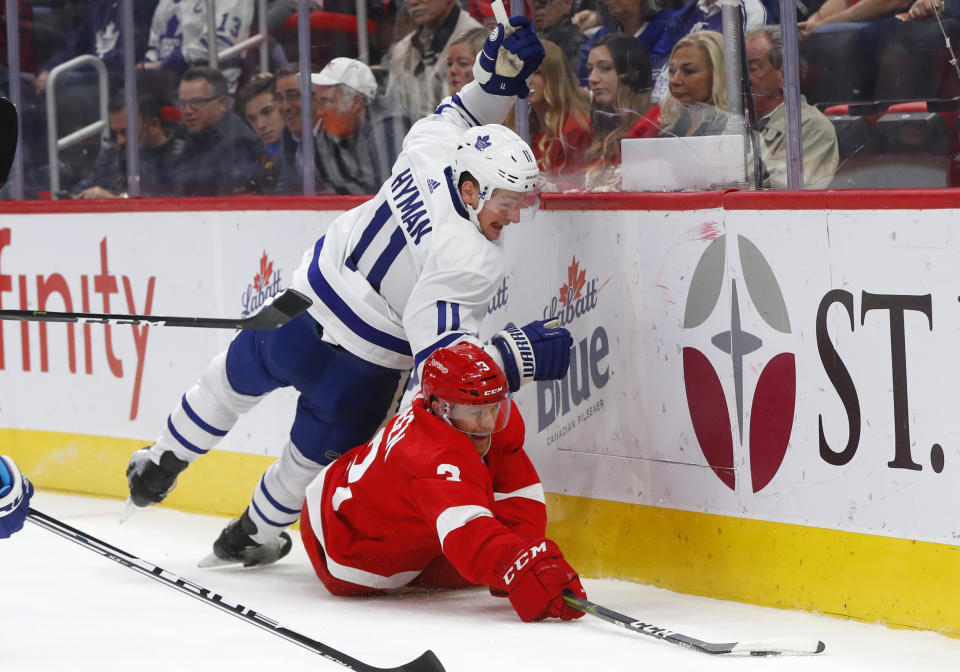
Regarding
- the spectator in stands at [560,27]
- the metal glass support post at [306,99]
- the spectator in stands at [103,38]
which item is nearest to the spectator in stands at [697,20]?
the spectator in stands at [560,27]

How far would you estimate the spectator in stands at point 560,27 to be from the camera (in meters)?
4.30

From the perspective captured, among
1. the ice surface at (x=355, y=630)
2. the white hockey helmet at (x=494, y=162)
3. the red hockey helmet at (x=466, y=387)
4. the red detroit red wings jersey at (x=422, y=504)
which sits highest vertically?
the white hockey helmet at (x=494, y=162)

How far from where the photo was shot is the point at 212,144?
5.29 meters

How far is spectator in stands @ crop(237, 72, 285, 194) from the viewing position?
16.7ft

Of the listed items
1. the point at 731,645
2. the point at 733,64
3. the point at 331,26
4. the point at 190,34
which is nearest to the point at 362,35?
the point at 331,26

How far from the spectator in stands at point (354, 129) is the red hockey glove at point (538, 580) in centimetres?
169

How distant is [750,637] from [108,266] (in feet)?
9.68

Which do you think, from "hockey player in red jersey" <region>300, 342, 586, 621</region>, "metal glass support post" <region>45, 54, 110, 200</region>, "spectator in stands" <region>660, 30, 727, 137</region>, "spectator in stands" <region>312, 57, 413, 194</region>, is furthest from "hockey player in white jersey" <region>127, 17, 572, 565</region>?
"metal glass support post" <region>45, 54, 110, 200</region>

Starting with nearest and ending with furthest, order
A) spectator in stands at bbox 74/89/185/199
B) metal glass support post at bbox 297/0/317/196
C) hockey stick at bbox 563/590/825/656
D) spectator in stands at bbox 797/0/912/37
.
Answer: hockey stick at bbox 563/590/825/656
spectator in stands at bbox 797/0/912/37
metal glass support post at bbox 297/0/317/196
spectator in stands at bbox 74/89/185/199

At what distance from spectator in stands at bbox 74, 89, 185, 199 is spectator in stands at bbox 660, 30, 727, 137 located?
6.56 feet

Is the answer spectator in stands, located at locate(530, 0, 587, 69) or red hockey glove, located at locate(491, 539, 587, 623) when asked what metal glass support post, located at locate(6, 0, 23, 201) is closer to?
spectator in stands, located at locate(530, 0, 587, 69)

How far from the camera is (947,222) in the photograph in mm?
3275

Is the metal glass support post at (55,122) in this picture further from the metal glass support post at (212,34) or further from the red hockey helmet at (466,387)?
the red hockey helmet at (466,387)

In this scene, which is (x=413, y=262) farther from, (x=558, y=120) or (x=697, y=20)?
→ (x=697, y=20)
